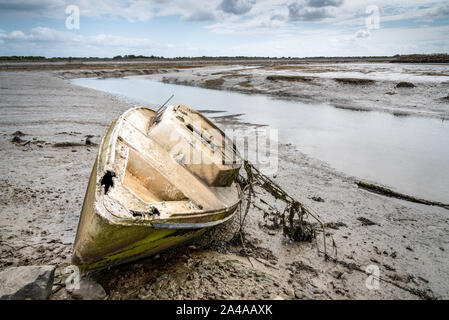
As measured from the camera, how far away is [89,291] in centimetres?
333

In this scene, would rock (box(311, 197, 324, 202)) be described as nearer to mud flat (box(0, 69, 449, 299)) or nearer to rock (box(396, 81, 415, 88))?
mud flat (box(0, 69, 449, 299))

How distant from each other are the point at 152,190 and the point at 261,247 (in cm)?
211

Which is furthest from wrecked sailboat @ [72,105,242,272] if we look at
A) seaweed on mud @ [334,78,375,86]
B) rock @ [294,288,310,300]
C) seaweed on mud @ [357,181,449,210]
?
seaweed on mud @ [334,78,375,86]

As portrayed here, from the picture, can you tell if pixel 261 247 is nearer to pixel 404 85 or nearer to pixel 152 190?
pixel 152 190

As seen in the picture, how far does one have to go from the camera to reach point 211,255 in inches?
169

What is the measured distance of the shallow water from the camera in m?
8.00

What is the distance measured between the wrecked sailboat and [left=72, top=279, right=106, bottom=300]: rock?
0.26 metres

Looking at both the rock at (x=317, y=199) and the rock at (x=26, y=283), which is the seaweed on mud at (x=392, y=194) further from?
the rock at (x=26, y=283)

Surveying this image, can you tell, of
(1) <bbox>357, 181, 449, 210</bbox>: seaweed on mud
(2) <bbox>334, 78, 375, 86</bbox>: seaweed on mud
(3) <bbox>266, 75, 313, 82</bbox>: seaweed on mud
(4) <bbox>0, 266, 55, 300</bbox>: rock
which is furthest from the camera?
(3) <bbox>266, 75, 313, 82</bbox>: seaweed on mud

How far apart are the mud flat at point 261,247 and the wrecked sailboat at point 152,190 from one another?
1.63ft

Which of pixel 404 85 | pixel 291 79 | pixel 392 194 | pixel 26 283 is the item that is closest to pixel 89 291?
pixel 26 283

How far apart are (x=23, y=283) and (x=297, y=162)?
7474 millimetres

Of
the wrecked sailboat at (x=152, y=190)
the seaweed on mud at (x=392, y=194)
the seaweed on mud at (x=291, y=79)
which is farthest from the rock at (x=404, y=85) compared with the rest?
the wrecked sailboat at (x=152, y=190)

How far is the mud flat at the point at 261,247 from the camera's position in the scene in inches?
142
